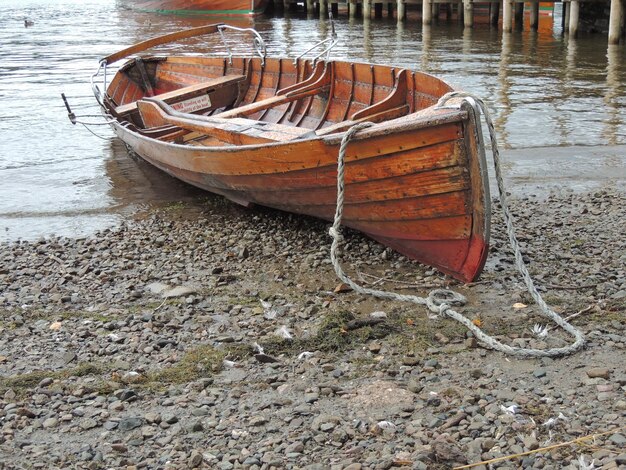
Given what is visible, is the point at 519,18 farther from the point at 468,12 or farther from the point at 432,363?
the point at 432,363

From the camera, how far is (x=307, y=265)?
23.4 ft

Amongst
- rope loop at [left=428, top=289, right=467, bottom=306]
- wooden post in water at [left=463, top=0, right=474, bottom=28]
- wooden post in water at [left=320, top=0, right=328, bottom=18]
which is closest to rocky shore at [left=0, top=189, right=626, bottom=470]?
rope loop at [left=428, top=289, right=467, bottom=306]

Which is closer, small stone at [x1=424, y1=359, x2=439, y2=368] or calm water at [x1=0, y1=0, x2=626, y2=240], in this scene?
small stone at [x1=424, y1=359, x2=439, y2=368]

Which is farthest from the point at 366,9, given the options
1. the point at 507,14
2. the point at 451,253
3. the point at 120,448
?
the point at 120,448

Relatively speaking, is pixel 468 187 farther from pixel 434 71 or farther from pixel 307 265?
pixel 434 71

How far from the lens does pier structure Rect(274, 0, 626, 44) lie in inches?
921

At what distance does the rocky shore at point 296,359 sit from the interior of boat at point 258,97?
54.8 inches

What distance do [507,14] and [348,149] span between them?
22653 millimetres

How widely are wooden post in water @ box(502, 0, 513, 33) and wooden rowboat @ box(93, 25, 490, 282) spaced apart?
Result: 17350 millimetres

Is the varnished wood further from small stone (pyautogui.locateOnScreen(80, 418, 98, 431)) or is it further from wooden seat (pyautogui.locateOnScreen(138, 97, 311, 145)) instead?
small stone (pyautogui.locateOnScreen(80, 418, 98, 431))

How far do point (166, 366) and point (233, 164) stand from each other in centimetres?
301

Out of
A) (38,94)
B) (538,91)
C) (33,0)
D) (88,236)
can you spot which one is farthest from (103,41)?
(33,0)

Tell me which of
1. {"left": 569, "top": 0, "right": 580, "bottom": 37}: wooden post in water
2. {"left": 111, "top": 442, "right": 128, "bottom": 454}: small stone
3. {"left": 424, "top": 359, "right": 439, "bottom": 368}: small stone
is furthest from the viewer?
{"left": 569, "top": 0, "right": 580, "bottom": 37}: wooden post in water

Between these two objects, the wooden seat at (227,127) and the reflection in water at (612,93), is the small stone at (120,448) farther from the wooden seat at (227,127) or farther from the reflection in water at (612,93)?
the reflection in water at (612,93)
